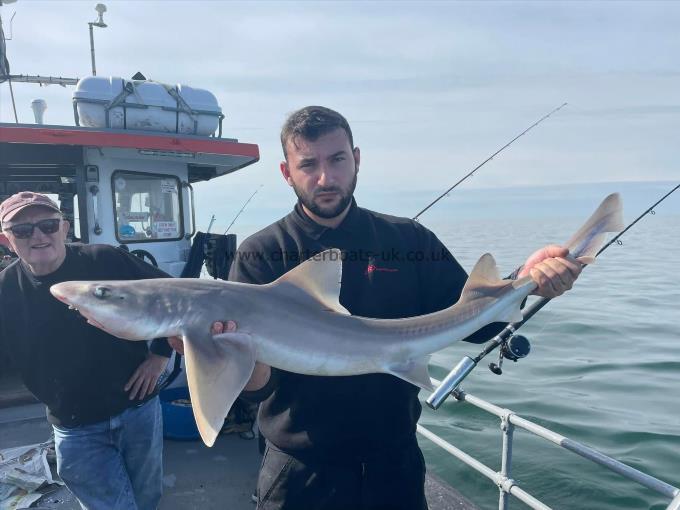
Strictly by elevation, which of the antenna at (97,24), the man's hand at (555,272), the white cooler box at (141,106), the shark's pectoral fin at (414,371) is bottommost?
the shark's pectoral fin at (414,371)

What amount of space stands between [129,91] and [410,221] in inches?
218

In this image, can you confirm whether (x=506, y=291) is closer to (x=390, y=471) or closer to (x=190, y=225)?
(x=390, y=471)

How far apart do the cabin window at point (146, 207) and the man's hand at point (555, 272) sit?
6.19m

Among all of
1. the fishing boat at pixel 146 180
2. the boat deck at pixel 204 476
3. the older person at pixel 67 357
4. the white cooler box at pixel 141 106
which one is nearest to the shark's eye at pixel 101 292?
the older person at pixel 67 357

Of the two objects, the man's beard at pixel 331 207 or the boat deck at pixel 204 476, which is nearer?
the man's beard at pixel 331 207

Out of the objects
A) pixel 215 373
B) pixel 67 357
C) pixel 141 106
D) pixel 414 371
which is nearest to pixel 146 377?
pixel 67 357

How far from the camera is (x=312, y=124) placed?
9.57 ft

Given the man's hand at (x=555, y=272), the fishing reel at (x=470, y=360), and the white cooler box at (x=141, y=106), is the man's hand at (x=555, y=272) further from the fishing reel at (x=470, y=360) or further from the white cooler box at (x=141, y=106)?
the white cooler box at (x=141, y=106)

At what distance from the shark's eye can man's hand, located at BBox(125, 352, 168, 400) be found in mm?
1441

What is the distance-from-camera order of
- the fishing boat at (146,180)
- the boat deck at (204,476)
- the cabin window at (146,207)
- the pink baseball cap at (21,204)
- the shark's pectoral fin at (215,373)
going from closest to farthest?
1. the shark's pectoral fin at (215,373)
2. the pink baseball cap at (21,204)
3. the boat deck at (204,476)
4. the fishing boat at (146,180)
5. the cabin window at (146,207)

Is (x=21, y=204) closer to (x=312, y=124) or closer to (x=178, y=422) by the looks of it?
(x=312, y=124)

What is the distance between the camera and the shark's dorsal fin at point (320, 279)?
104 inches

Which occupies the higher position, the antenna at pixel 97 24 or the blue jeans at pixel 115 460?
the antenna at pixel 97 24

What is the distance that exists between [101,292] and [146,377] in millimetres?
1494
